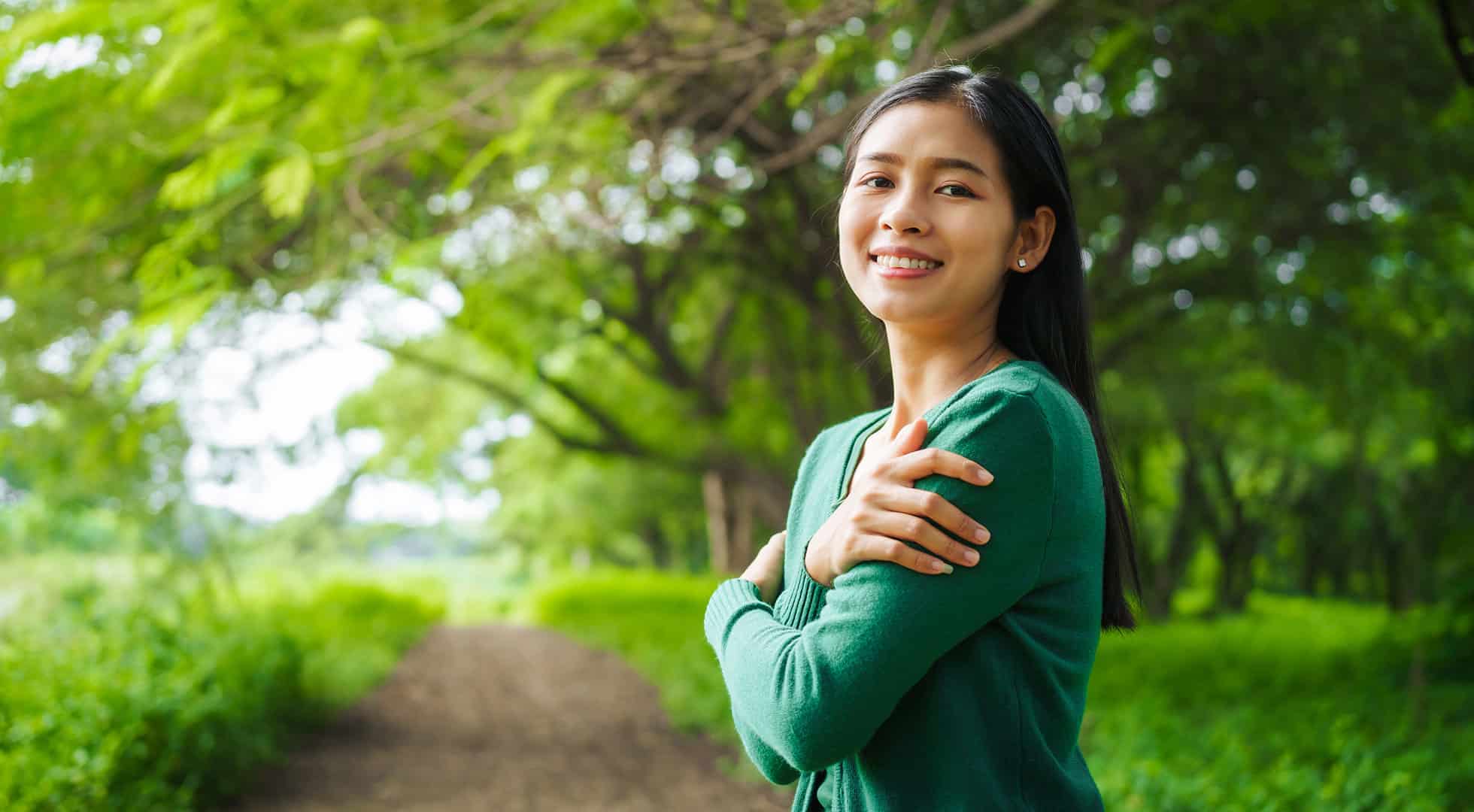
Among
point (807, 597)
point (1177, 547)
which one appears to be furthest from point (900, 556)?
point (1177, 547)

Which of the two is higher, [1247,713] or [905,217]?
[905,217]

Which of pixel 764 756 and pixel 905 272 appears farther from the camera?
pixel 764 756

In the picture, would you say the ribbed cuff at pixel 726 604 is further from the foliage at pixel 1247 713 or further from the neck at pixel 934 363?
the foliage at pixel 1247 713

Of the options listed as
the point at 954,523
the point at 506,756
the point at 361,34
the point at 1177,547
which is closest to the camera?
the point at 954,523

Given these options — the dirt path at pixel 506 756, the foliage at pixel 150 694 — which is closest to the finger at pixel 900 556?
the foliage at pixel 150 694

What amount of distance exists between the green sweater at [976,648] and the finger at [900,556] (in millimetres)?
13

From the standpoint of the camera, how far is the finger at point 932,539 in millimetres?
1237

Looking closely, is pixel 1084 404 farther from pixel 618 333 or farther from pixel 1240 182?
pixel 618 333

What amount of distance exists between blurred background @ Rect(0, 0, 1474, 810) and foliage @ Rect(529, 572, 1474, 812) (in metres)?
0.06

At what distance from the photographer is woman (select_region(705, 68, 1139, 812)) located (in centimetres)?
126

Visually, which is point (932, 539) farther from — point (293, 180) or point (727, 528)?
point (727, 528)

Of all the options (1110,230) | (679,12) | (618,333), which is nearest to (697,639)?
(618,333)

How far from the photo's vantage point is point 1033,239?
4.85 ft

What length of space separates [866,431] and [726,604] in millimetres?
329
